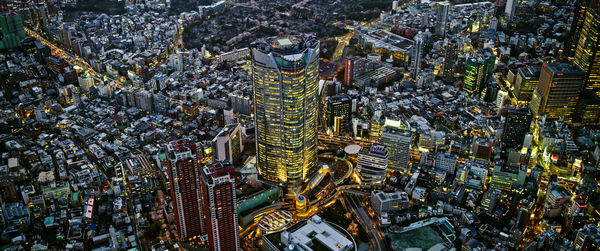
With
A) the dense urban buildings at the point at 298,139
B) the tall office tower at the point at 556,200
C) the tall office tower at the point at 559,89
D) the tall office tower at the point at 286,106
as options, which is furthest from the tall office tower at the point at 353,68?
the tall office tower at the point at 556,200

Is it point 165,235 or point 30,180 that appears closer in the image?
point 165,235

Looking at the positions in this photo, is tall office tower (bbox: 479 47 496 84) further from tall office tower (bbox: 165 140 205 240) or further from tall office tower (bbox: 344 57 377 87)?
tall office tower (bbox: 165 140 205 240)

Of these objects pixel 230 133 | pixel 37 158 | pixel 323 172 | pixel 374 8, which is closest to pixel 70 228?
pixel 37 158

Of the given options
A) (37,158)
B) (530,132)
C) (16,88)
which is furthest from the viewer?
(16,88)

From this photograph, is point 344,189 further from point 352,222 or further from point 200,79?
point 200,79

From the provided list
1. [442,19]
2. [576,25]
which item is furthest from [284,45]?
[442,19]

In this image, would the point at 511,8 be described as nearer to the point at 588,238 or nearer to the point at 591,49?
the point at 591,49

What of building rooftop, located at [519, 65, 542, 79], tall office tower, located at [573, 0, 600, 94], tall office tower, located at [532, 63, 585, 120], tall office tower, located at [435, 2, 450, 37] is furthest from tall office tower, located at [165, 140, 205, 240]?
tall office tower, located at [435, 2, 450, 37]
